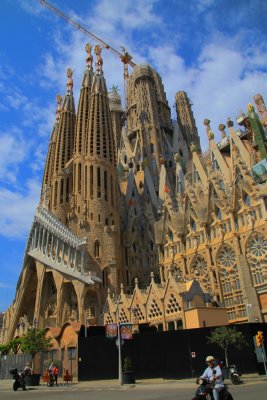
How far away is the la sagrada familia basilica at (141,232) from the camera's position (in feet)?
116

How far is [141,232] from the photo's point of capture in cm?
5219

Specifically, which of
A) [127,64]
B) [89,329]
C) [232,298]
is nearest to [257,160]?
[232,298]

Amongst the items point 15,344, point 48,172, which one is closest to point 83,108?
point 48,172

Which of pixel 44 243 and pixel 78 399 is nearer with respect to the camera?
pixel 78 399

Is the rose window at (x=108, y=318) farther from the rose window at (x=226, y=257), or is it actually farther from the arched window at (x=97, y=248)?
the rose window at (x=226, y=257)

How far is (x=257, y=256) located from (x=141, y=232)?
19938mm

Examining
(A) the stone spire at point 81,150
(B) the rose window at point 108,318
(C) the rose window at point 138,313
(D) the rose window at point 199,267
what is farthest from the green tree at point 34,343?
(A) the stone spire at point 81,150

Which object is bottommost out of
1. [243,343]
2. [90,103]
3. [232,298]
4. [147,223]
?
[243,343]

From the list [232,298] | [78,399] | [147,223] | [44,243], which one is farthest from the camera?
[147,223]

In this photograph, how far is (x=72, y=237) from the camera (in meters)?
44.7

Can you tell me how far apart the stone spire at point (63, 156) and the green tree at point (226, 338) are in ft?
117

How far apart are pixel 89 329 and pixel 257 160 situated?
3377 cm

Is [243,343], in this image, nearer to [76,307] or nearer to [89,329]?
[89,329]

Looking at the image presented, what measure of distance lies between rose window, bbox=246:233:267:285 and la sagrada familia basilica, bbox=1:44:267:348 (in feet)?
0.31
